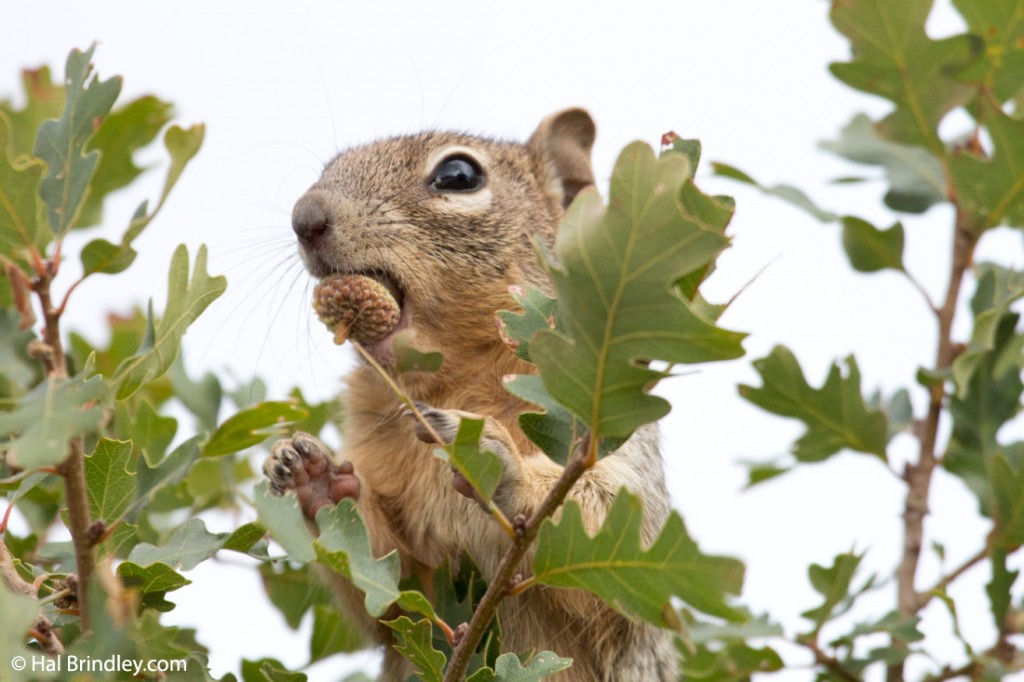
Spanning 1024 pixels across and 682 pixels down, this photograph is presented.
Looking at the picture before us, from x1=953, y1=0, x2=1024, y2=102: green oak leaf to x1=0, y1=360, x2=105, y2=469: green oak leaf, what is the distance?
2806 mm

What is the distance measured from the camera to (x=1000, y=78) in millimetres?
3717

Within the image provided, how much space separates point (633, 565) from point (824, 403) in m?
1.66

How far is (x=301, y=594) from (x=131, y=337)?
1.21 m

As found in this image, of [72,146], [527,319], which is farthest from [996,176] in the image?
[72,146]

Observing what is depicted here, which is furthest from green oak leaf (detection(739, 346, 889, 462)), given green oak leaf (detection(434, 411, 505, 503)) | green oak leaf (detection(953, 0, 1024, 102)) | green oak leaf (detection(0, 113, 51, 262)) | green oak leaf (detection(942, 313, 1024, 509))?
green oak leaf (detection(0, 113, 51, 262))

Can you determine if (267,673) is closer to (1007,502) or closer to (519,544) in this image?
(519,544)

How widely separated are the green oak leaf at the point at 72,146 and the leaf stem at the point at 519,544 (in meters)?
1.18

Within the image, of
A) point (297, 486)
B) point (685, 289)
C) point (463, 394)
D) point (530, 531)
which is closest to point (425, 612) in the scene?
point (530, 531)

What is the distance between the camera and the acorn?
404cm

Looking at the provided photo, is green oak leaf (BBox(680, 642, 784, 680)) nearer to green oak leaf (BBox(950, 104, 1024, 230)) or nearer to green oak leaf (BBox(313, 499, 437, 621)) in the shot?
green oak leaf (BBox(313, 499, 437, 621))

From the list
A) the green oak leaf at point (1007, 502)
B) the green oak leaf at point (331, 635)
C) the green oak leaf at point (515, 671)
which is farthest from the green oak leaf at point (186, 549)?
the green oak leaf at point (1007, 502)

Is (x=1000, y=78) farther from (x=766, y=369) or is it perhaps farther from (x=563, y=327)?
(x=563, y=327)

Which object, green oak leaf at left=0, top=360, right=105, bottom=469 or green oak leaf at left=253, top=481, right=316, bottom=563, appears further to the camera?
green oak leaf at left=253, top=481, right=316, bottom=563

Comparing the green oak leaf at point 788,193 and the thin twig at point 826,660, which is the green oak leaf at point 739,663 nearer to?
the thin twig at point 826,660
